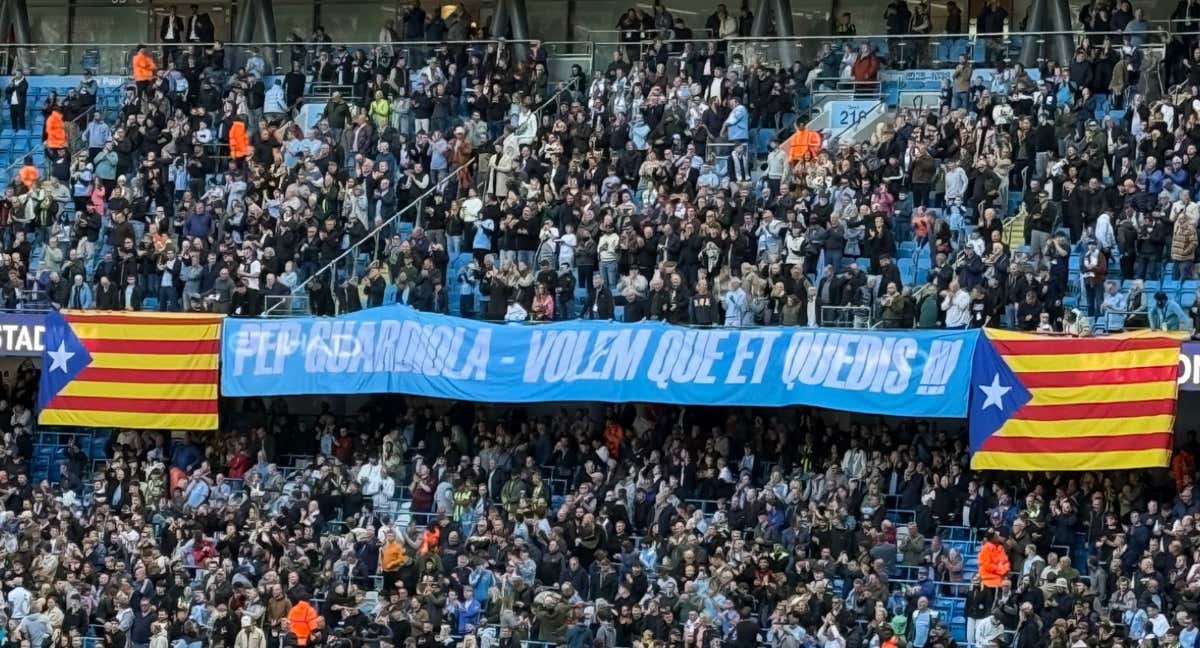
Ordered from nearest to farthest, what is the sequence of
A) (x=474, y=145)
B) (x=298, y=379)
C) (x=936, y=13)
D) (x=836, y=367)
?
1. (x=836, y=367)
2. (x=298, y=379)
3. (x=474, y=145)
4. (x=936, y=13)

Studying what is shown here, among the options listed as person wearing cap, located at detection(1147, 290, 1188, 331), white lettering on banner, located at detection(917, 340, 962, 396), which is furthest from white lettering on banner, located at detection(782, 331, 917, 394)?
person wearing cap, located at detection(1147, 290, 1188, 331)

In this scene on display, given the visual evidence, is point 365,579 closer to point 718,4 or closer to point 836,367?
point 836,367

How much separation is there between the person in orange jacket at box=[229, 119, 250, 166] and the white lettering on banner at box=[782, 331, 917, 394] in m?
10.4

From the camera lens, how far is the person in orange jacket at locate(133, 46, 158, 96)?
4512cm

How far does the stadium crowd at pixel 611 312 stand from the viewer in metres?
33.6

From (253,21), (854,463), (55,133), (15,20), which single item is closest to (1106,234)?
(854,463)

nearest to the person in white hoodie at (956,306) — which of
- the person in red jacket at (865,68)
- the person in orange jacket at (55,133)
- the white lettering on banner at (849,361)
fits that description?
the white lettering on banner at (849,361)

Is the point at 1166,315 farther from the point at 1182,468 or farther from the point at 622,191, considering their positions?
the point at 622,191

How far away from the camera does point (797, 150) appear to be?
39.6m

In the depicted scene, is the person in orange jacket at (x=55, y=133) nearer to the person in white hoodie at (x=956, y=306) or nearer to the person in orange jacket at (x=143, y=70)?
the person in orange jacket at (x=143, y=70)

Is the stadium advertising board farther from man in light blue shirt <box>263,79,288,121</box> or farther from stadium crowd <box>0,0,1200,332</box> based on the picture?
man in light blue shirt <box>263,79,288,121</box>

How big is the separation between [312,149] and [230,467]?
5.39 meters

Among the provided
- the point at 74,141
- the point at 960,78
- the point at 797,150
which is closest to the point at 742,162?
the point at 797,150

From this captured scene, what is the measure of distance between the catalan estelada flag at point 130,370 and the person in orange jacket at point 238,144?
3741 mm
